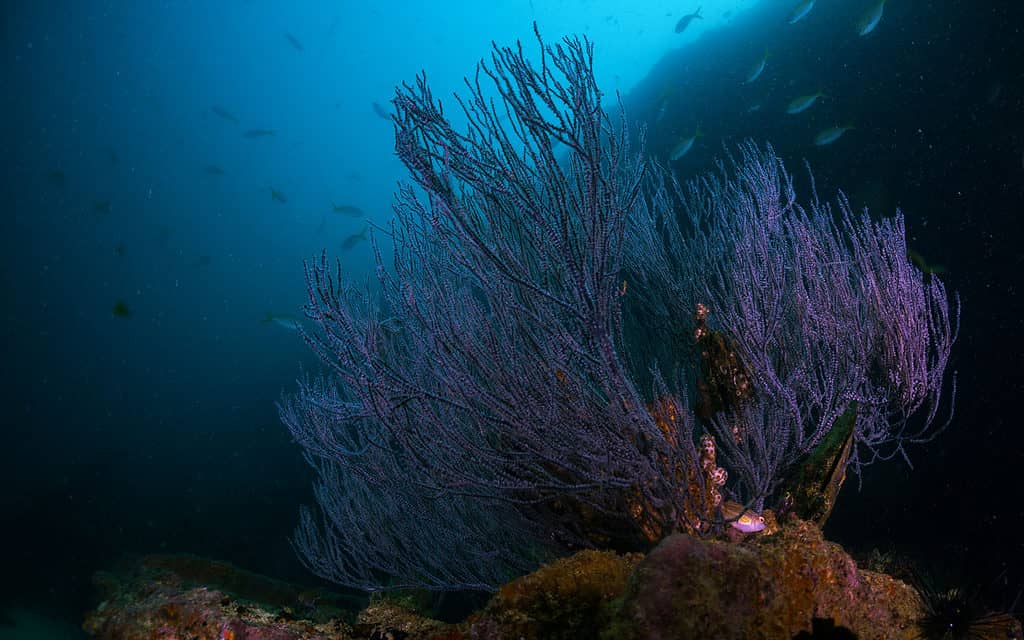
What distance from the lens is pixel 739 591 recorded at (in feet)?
5.04

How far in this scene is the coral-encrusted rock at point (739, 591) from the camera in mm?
1457

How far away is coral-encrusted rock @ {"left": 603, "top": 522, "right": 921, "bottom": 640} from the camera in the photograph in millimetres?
1457

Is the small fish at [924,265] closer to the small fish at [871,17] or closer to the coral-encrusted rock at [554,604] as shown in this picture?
the small fish at [871,17]

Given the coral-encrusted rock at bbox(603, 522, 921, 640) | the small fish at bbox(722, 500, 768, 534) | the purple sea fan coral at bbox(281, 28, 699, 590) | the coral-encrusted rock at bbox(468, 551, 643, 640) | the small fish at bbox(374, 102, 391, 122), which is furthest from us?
the small fish at bbox(374, 102, 391, 122)

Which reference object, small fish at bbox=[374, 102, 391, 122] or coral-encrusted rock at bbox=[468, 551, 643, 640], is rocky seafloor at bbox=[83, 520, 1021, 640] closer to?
coral-encrusted rock at bbox=[468, 551, 643, 640]

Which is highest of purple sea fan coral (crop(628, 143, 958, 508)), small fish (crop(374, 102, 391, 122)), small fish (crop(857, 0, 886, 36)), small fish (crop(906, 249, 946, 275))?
small fish (crop(374, 102, 391, 122))

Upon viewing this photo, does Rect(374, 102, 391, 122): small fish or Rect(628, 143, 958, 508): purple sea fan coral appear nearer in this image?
Rect(628, 143, 958, 508): purple sea fan coral

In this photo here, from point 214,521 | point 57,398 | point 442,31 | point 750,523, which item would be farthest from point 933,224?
point 442,31

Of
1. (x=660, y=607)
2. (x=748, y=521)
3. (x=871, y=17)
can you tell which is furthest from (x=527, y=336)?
(x=871, y=17)

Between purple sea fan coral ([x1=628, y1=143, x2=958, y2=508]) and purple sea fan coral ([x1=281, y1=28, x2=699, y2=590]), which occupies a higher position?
purple sea fan coral ([x1=281, y1=28, x2=699, y2=590])

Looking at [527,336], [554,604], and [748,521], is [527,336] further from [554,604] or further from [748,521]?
[748,521]

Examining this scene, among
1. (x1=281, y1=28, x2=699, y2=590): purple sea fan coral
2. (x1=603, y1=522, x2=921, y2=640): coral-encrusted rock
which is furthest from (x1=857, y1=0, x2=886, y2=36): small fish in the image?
(x1=603, y1=522, x2=921, y2=640): coral-encrusted rock

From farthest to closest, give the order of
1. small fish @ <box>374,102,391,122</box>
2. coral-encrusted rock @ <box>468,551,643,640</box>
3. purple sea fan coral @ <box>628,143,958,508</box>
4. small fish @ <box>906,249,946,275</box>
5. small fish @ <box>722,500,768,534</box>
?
small fish @ <box>374,102,391,122</box> < small fish @ <box>906,249,946,275</box> < purple sea fan coral @ <box>628,143,958,508</box> < small fish @ <box>722,500,768,534</box> < coral-encrusted rock @ <box>468,551,643,640</box>

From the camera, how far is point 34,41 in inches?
1179
